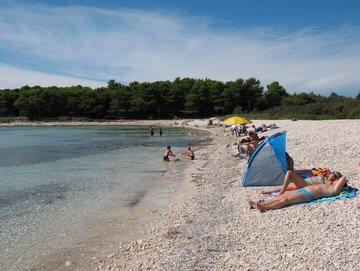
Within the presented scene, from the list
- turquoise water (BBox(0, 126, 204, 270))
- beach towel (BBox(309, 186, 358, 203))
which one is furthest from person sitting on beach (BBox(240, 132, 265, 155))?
beach towel (BBox(309, 186, 358, 203))

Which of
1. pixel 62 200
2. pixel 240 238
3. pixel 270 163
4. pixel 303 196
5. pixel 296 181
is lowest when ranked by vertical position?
pixel 62 200

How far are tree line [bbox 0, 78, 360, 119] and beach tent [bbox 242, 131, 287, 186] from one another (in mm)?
66443

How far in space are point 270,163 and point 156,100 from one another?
301 ft

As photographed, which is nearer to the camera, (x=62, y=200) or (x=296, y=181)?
(x=296, y=181)

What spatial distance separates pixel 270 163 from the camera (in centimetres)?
1202

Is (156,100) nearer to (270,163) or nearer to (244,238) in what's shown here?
(270,163)

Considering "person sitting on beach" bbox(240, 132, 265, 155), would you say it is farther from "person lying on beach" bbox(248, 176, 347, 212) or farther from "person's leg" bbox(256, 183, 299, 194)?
"person lying on beach" bbox(248, 176, 347, 212)

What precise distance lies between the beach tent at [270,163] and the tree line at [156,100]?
66.4 m

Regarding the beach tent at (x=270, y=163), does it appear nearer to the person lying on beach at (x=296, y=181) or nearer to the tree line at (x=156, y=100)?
the person lying on beach at (x=296, y=181)

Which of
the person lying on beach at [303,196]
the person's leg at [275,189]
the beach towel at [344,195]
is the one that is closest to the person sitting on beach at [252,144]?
the person's leg at [275,189]

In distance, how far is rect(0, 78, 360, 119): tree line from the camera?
93.1 m

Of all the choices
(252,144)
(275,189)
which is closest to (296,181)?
(275,189)

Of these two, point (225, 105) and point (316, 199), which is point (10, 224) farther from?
point (225, 105)

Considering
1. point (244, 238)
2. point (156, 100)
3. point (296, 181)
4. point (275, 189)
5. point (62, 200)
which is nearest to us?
point (244, 238)
